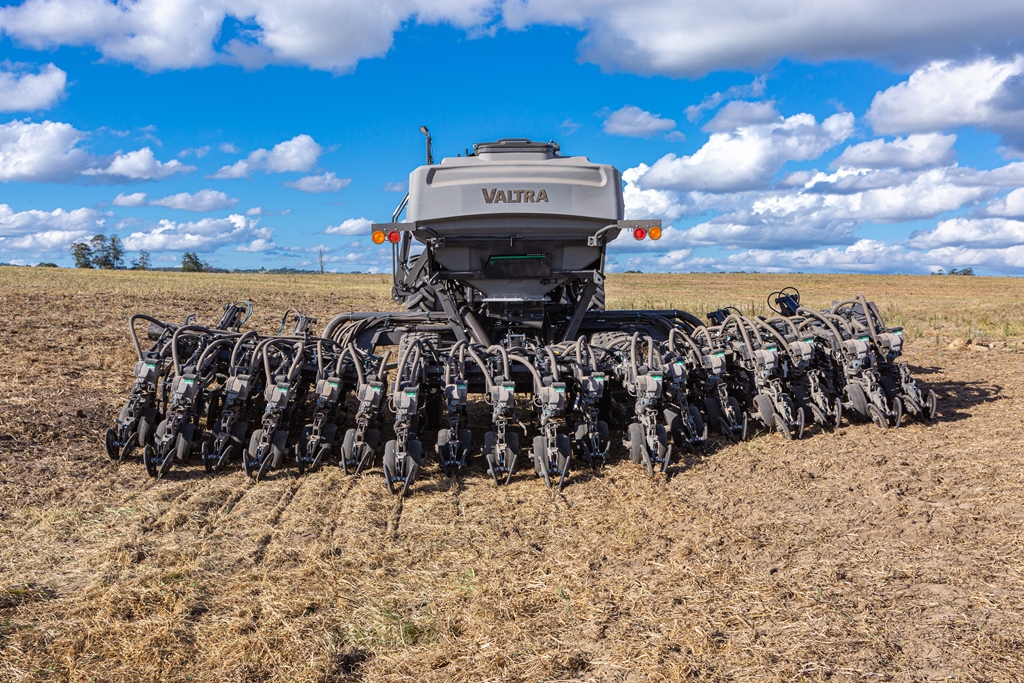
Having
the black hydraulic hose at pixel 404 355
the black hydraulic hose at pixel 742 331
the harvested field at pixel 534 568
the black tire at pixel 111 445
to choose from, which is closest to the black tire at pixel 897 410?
the harvested field at pixel 534 568


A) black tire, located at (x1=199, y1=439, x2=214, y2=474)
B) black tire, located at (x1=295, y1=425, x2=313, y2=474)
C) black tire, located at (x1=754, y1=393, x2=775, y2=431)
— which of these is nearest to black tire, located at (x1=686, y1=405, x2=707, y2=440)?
black tire, located at (x1=754, y1=393, x2=775, y2=431)

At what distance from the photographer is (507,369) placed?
6.04 metres

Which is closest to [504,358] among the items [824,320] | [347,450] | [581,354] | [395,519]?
[581,354]

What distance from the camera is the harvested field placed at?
320 cm

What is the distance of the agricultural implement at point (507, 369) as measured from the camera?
5.93 m

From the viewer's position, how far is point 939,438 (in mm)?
6512

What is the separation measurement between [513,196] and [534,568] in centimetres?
396

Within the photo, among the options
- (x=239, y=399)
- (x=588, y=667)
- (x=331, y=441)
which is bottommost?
(x=588, y=667)

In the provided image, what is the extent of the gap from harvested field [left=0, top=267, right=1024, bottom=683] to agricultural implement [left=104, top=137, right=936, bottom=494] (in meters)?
0.26

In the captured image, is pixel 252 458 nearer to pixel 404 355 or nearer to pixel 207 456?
pixel 207 456

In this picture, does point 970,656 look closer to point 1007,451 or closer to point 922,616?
point 922,616

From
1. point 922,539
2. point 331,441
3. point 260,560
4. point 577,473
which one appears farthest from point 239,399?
point 922,539

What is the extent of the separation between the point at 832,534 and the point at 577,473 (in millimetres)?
2038

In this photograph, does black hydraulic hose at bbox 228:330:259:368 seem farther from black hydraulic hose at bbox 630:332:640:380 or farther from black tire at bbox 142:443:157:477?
black hydraulic hose at bbox 630:332:640:380
